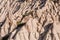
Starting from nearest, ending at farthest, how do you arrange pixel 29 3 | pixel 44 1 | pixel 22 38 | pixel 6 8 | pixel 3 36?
pixel 22 38
pixel 3 36
pixel 44 1
pixel 29 3
pixel 6 8

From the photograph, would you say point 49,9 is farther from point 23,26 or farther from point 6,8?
point 6,8

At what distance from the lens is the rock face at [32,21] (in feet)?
62.4

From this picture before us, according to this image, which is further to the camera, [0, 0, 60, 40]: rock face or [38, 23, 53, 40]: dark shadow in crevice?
[0, 0, 60, 40]: rock face

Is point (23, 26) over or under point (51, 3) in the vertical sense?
under

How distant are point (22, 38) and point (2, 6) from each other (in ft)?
26.3

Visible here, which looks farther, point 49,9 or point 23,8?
point 23,8

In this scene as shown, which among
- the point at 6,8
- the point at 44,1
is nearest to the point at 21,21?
the point at 44,1

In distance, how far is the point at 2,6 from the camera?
2633 cm

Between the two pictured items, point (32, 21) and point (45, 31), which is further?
point (32, 21)

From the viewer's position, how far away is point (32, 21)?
65.9 feet

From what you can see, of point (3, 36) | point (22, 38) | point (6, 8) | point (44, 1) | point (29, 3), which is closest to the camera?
point (22, 38)

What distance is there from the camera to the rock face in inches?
749

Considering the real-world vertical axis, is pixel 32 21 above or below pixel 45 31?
above

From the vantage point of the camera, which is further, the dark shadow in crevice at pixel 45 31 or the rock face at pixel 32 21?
the rock face at pixel 32 21
